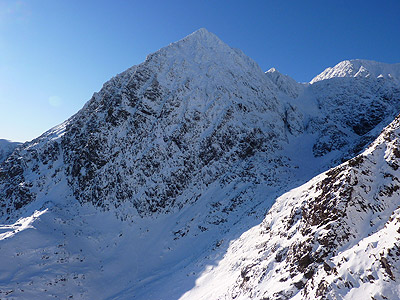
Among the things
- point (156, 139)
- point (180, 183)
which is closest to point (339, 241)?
point (180, 183)

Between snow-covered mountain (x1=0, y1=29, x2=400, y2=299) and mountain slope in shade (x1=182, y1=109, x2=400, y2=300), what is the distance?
14cm

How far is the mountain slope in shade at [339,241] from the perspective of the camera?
9.95 meters

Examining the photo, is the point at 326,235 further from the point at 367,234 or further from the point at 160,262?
the point at 160,262

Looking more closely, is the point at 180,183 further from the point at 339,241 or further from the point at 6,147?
the point at 6,147

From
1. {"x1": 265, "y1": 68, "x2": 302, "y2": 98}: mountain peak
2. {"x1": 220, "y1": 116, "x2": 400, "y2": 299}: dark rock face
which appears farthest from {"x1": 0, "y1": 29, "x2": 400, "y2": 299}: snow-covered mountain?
{"x1": 265, "y1": 68, "x2": 302, "y2": 98}: mountain peak

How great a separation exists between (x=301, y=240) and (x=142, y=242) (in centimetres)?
2506

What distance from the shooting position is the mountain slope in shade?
32.6ft

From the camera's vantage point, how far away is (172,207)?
38.0 meters

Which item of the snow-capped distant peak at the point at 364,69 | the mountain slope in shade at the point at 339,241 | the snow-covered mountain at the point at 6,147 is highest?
the snow-covered mountain at the point at 6,147

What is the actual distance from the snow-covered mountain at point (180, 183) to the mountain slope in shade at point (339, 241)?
0.14 m

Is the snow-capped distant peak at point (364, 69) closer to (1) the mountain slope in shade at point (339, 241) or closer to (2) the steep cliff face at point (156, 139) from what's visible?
(2) the steep cliff face at point (156, 139)

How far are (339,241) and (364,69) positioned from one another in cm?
9881

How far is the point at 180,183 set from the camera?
39844mm

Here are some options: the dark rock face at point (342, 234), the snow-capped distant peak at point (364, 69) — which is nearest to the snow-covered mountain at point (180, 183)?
the dark rock face at point (342, 234)
